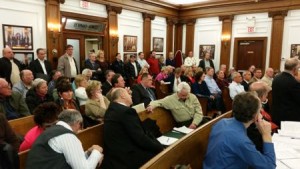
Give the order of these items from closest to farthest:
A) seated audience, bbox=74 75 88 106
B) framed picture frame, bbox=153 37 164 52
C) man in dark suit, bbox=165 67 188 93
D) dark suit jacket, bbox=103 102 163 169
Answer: dark suit jacket, bbox=103 102 163 169, seated audience, bbox=74 75 88 106, man in dark suit, bbox=165 67 188 93, framed picture frame, bbox=153 37 164 52

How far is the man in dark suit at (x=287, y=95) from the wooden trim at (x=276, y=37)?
7.09 m

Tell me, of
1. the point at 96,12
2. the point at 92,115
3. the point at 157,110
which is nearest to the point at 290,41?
the point at 96,12

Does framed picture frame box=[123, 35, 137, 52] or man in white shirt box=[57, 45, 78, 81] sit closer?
man in white shirt box=[57, 45, 78, 81]

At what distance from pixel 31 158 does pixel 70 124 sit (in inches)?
15.3

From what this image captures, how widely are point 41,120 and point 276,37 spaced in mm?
9875

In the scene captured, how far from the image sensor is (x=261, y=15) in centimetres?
1035

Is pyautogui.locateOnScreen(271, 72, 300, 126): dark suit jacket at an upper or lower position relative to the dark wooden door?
lower

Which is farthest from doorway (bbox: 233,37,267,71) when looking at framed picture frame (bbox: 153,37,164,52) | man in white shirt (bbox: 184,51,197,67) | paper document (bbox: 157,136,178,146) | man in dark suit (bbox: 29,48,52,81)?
paper document (bbox: 157,136,178,146)

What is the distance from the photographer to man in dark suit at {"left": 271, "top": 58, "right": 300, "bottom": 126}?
345cm

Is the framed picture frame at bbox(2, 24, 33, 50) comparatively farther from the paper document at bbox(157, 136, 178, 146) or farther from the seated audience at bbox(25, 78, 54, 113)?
the paper document at bbox(157, 136, 178, 146)

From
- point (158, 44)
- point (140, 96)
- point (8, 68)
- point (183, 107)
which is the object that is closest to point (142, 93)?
point (140, 96)

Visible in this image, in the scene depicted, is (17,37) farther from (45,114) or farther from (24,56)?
(45,114)

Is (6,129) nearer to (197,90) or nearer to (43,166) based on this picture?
(43,166)

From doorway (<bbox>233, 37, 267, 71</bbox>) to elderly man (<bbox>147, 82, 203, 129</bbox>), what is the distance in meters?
7.56
